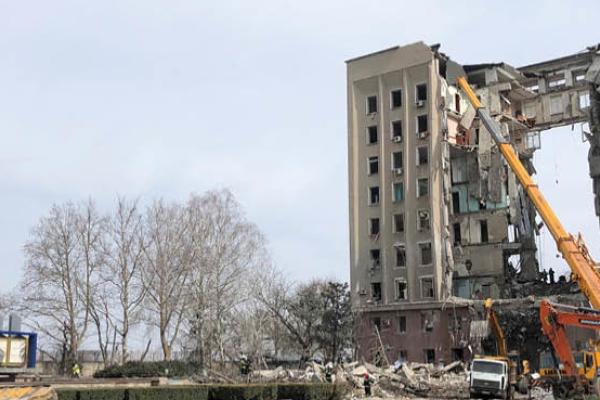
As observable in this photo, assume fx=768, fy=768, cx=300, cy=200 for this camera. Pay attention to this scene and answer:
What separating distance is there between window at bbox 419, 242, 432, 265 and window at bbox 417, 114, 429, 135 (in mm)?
9252

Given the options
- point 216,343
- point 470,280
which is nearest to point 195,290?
point 216,343

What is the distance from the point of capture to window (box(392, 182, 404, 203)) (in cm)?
6638

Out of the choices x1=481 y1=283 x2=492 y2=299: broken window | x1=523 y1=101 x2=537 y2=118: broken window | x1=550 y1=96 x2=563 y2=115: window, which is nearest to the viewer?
x1=481 y1=283 x2=492 y2=299: broken window

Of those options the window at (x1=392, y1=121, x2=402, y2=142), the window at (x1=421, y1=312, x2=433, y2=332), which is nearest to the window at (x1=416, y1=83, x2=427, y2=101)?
the window at (x1=392, y1=121, x2=402, y2=142)

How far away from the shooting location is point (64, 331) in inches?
2507

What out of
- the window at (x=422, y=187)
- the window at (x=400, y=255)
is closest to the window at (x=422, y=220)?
the window at (x=422, y=187)

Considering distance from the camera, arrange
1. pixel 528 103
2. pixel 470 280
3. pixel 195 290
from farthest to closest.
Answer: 1. pixel 528 103
2. pixel 470 280
3. pixel 195 290

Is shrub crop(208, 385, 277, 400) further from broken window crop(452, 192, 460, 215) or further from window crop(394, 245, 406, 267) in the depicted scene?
broken window crop(452, 192, 460, 215)

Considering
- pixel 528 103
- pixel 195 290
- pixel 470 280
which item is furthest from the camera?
pixel 528 103

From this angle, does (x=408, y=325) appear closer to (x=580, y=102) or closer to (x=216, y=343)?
(x=216, y=343)

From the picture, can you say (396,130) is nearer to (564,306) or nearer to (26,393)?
(564,306)

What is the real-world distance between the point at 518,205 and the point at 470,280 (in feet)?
25.5

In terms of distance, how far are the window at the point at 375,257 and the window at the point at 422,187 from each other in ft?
20.4

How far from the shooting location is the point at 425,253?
64.4 meters
